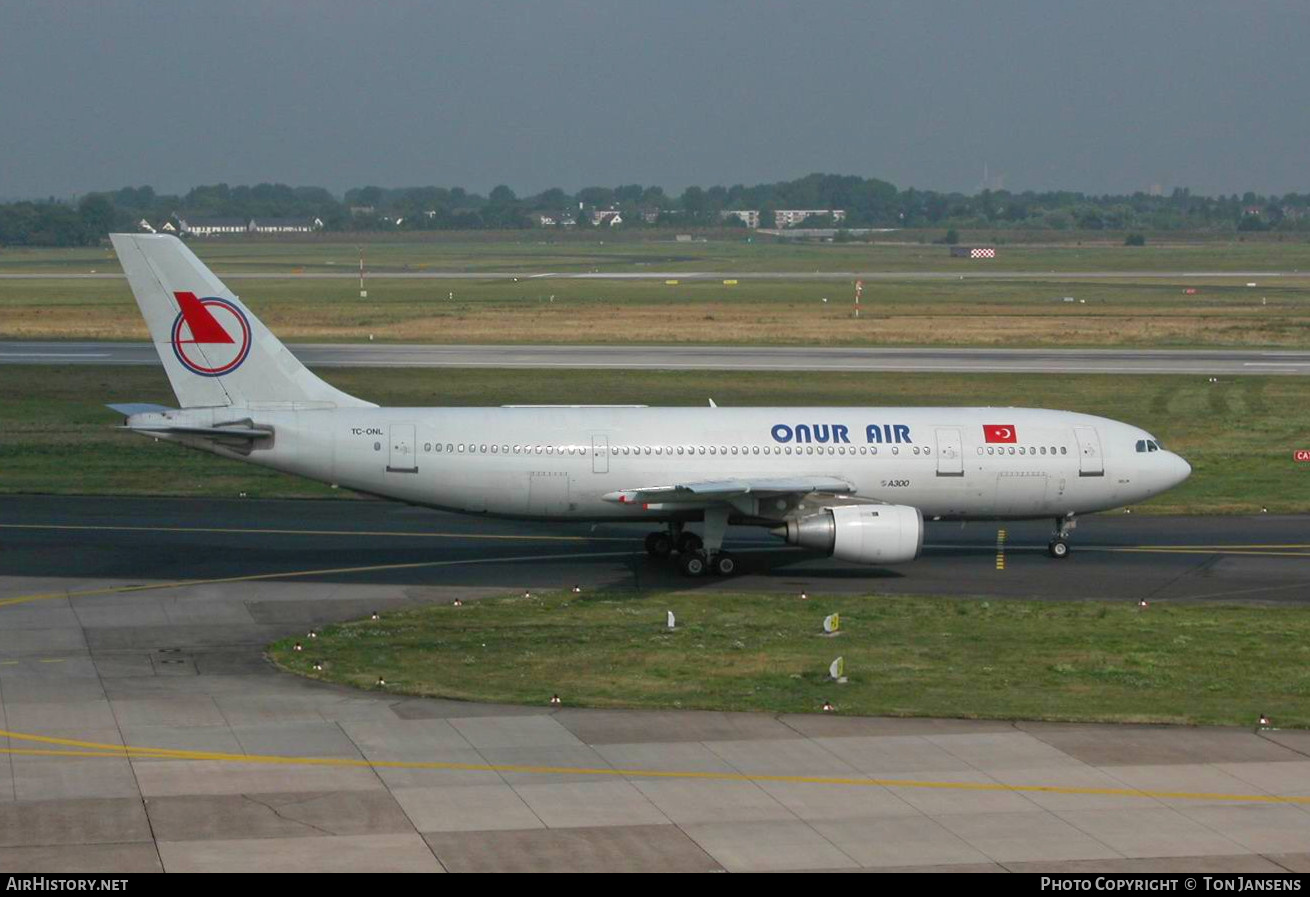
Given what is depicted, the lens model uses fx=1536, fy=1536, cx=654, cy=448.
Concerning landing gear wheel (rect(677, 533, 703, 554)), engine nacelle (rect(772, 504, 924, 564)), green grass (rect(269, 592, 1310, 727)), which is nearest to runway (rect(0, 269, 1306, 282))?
landing gear wheel (rect(677, 533, 703, 554))

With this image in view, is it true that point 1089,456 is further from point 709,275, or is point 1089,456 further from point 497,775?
point 709,275

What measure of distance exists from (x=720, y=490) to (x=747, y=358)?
45.8 meters

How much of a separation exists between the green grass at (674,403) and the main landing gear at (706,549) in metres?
15.9

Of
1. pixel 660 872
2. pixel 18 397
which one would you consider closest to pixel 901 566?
pixel 660 872

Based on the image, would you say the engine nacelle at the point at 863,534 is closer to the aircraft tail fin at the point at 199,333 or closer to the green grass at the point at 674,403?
the aircraft tail fin at the point at 199,333

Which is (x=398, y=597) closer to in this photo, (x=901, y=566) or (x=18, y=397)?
(x=901, y=566)

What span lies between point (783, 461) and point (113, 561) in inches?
698

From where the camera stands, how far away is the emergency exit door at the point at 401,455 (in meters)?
39.3

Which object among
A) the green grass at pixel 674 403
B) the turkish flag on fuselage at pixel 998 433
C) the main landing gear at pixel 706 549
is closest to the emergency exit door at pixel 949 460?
the turkish flag on fuselage at pixel 998 433

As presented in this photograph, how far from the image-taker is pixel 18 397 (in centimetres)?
6900

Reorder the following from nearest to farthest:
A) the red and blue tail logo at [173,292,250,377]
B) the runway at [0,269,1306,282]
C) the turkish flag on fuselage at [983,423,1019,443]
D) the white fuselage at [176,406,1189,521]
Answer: the red and blue tail logo at [173,292,250,377] → the white fuselage at [176,406,1189,521] → the turkish flag on fuselage at [983,423,1019,443] → the runway at [0,269,1306,282]

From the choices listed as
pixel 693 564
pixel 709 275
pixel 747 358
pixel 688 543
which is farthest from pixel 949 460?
pixel 709 275

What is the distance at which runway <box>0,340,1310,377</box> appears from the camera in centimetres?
7906

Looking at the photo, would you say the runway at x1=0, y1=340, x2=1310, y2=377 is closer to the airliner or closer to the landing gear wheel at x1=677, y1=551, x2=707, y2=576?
the airliner
